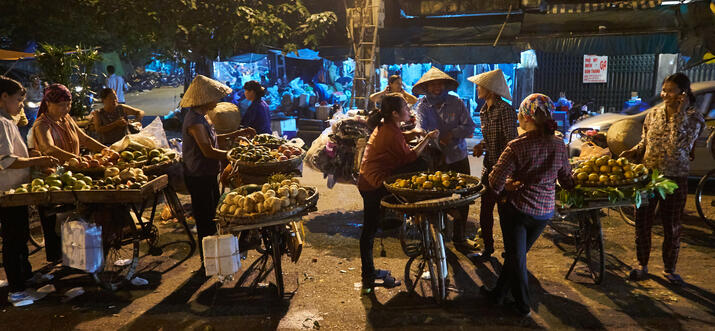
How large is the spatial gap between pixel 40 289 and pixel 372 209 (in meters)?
3.31

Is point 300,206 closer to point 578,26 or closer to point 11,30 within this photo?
point 578,26

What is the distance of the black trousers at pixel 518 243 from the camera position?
13.5 ft

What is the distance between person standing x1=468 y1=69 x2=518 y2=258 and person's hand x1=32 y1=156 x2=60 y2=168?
423 cm

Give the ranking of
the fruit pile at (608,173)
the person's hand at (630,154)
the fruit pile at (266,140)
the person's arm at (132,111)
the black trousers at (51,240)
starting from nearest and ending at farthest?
the fruit pile at (608,173)
the person's hand at (630,154)
the black trousers at (51,240)
the fruit pile at (266,140)
the person's arm at (132,111)

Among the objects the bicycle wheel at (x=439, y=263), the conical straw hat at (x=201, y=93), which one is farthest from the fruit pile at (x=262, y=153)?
the bicycle wheel at (x=439, y=263)

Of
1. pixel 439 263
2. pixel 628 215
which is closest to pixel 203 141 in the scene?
pixel 439 263

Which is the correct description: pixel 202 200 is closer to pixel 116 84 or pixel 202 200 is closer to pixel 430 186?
pixel 430 186

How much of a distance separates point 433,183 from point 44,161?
147 inches

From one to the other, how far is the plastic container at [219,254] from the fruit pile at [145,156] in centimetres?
211

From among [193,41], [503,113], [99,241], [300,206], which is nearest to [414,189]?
[300,206]

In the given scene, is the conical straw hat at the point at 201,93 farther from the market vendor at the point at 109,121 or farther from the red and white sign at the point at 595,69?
the red and white sign at the point at 595,69

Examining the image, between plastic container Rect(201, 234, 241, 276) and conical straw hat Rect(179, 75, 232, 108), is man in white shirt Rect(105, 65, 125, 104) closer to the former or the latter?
conical straw hat Rect(179, 75, 232, 108)

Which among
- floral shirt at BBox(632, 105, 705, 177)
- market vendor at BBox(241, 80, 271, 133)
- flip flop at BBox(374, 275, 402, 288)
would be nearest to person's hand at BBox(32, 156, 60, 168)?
market vendor at BBox(241, 80, 271, 133)

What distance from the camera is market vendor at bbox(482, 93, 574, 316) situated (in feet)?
12.9
